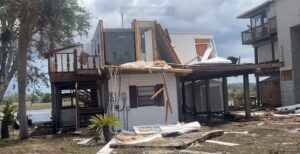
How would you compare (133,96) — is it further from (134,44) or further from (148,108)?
(134,44)

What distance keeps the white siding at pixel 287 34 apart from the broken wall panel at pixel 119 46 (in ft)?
40.6

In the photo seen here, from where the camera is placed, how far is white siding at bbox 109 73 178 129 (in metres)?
22.2

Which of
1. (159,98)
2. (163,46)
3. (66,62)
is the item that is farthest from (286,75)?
(66,62)

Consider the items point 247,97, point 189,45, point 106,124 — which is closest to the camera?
point 106,124

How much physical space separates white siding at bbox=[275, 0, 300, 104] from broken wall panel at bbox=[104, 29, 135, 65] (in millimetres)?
12375

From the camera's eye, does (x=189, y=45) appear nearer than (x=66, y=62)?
No

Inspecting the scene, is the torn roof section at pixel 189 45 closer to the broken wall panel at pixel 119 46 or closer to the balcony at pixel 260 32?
the broken wall panel at pixel 119 46

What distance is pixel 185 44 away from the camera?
97.3 ft

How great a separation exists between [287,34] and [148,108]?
1537 cm

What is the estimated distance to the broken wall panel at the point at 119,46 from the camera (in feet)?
86.5

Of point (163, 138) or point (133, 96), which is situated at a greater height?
point (133, 96)

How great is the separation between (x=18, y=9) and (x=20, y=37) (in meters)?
1.34

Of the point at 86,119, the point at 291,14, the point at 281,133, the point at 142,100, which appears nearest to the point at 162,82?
the point at 142,100

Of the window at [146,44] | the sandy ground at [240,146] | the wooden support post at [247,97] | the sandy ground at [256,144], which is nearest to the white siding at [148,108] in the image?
the wooden support post at [247,97]
